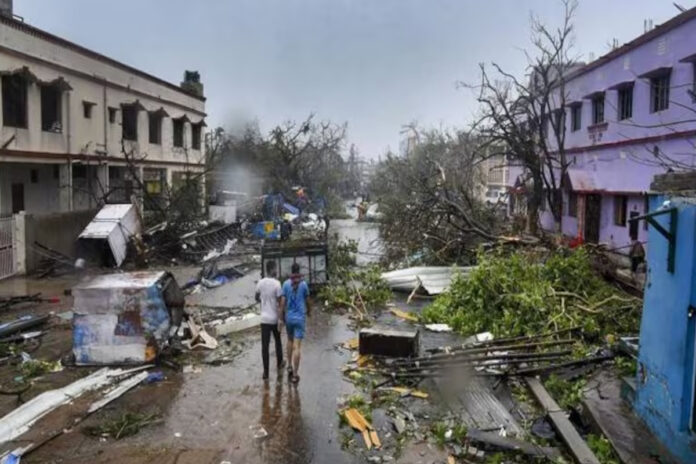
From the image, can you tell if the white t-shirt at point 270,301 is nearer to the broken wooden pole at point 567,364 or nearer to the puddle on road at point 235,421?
the puddle on road at point 235,421

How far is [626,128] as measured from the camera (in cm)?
2155

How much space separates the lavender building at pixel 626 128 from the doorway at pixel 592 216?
4cm

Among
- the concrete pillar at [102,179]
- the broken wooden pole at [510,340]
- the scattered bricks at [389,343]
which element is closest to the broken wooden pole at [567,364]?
the broken wooden pole at [510,340]

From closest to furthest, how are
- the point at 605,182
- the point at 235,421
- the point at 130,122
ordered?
1. the point at 235,421
2. the point at 605,182
3. the point at 130,122

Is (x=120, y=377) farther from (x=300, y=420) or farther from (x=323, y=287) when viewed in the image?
(x=323, y=287)

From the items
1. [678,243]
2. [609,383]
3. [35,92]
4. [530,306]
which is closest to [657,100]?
[530,306]

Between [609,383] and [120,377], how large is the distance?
23.3 ft

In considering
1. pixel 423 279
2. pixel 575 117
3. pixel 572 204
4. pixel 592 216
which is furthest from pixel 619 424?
pixel 575 117

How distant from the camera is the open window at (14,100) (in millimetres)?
19406

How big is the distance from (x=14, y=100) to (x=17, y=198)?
14.2ft

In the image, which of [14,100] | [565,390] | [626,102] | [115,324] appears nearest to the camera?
[565,390]

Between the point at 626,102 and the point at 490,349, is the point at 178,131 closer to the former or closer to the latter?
the point at 626,102

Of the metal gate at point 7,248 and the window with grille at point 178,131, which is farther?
the window with grille at point 178,131

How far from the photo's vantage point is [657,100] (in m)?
19.4
